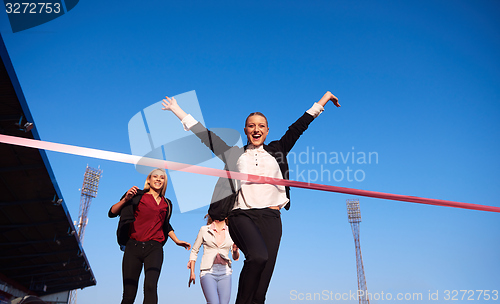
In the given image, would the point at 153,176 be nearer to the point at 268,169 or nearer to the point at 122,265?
the point at 122,265

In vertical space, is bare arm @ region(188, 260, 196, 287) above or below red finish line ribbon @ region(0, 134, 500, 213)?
below

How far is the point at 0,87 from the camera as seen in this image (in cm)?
921

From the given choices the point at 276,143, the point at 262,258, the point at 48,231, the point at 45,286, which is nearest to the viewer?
the point at 262,258

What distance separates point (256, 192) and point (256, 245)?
1.81 feet

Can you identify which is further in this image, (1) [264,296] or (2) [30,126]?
(2) [30,126]

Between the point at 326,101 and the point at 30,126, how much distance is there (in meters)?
9.51

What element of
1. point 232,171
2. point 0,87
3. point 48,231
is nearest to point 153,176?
point 232,171

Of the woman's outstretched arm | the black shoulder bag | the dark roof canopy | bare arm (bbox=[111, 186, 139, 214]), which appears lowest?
→ the black shoulder bag

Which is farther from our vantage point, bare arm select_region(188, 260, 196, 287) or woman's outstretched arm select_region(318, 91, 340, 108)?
bare arm select_region(188, 260, 196, 287)

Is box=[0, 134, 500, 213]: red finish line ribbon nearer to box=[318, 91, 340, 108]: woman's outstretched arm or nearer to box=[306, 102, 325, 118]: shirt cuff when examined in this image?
box=[306, 102, 325, 118]: shirt cuff

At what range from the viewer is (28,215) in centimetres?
1902

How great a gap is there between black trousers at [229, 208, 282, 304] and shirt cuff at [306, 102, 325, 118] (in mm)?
1339

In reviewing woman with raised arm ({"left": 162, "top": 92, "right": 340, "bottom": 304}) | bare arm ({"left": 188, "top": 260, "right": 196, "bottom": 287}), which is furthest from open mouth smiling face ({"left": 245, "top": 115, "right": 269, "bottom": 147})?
bare arm ({"left": 188, "top": 260, "right": 196, "bottom": 287})

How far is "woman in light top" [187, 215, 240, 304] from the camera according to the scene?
561 cm
